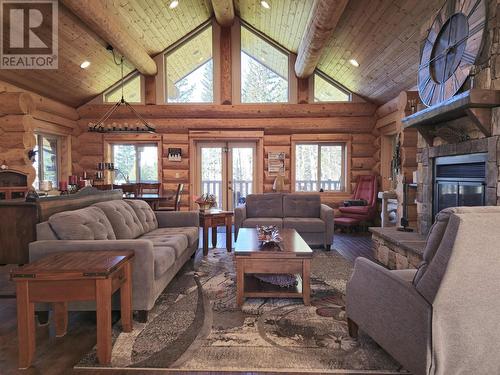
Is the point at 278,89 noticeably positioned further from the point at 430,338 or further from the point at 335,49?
the point at 430,338

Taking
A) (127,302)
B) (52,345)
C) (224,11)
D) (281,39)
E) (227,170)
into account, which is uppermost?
(224,11)

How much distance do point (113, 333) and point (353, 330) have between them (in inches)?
69.0

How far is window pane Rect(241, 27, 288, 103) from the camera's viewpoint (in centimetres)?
741

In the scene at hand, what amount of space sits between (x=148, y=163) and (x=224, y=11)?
382 centimetres

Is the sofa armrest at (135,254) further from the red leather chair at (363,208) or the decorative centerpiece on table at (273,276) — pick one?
the red leather chair at (363,208)

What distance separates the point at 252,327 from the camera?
2.40 meters

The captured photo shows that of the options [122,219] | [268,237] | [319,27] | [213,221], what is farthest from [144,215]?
[319,27]

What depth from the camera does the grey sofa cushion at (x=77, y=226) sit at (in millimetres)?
2564

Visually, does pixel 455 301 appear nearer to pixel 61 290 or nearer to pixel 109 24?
pixel 61 290

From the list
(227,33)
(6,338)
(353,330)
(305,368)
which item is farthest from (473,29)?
(227,33)

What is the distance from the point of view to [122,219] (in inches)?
130

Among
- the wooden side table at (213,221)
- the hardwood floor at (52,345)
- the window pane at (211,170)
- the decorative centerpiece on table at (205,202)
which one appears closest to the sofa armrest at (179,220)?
the wooden side table at (213,221)

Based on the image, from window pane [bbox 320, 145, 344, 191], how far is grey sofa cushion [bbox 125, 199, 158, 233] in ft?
15.2

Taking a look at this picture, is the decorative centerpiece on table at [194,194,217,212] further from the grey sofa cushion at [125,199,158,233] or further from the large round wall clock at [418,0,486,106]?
the large round wall clock at [418,0,486,106]
